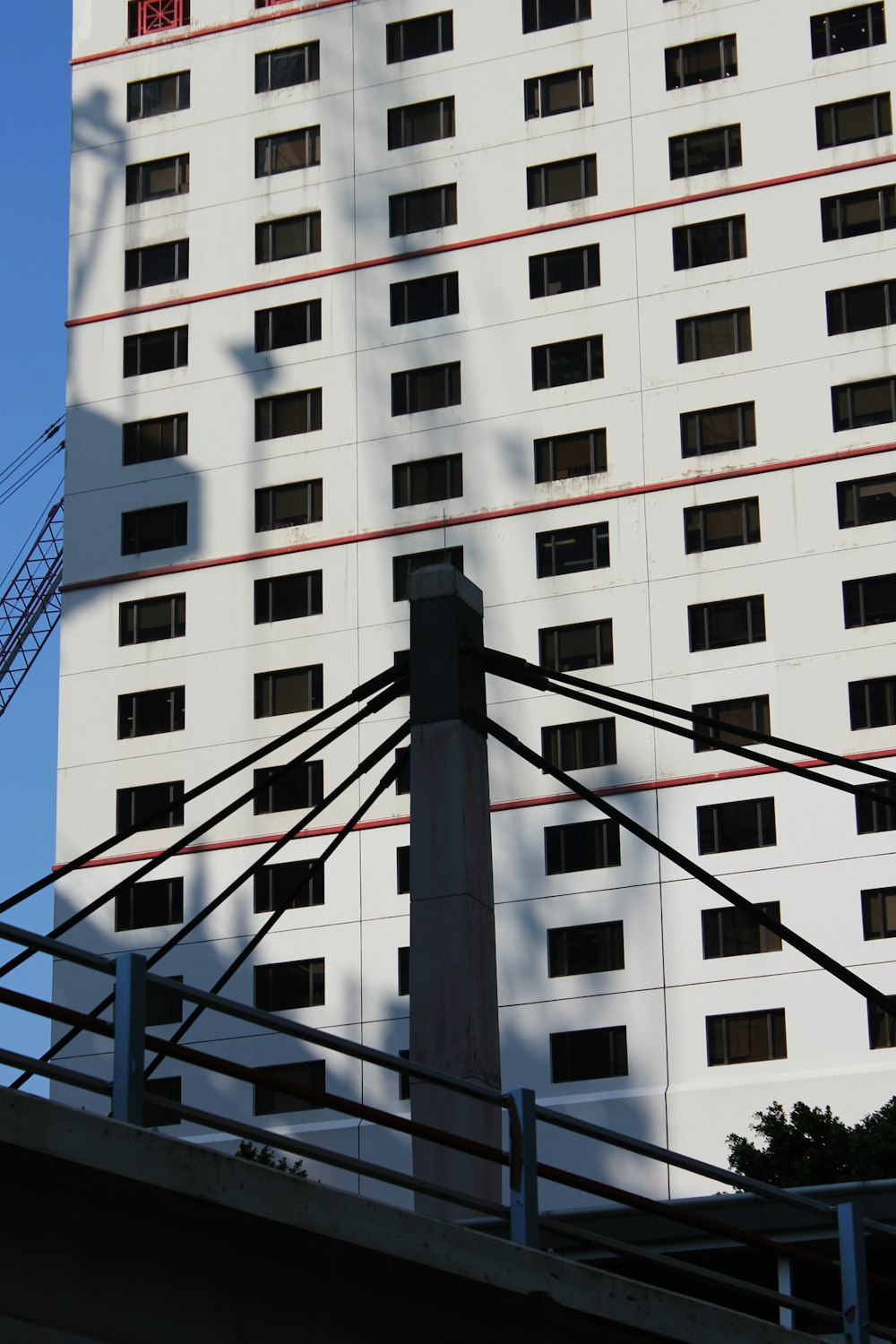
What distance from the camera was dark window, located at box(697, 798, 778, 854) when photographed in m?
54.8

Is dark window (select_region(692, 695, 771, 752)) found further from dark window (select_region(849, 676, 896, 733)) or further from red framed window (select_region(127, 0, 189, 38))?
red framed window (select_region(127, 0, 189, 38))

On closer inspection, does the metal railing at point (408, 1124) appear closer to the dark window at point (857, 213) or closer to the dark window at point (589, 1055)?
the dark window at point (589, 1055)

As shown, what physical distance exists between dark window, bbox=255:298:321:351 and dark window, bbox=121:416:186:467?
3191 mm

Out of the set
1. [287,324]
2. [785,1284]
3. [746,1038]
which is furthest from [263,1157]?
[785,1284]

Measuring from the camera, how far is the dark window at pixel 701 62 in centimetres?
6106

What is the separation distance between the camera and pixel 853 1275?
1141cm

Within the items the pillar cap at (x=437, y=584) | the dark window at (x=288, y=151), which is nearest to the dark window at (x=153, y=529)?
the dark window at (x=288, y=151)

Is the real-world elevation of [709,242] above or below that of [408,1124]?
above

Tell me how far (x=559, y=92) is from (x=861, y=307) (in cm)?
1086

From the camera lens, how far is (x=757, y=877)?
178 feet

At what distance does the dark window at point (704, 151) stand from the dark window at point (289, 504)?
1268cm

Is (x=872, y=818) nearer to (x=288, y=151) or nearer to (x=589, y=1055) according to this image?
(x=589, y=1055)

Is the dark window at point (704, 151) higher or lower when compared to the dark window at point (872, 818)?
higher

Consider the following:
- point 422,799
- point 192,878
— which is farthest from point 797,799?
point 422,799
